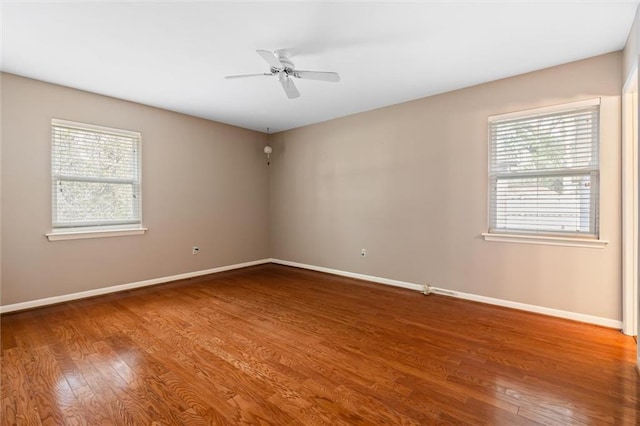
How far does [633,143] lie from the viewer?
271 cm

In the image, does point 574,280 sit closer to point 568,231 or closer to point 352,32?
point 568,231

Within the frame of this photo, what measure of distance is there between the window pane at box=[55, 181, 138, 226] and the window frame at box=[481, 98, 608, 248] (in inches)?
183

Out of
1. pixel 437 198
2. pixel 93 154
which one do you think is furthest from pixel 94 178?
pixel 437 198

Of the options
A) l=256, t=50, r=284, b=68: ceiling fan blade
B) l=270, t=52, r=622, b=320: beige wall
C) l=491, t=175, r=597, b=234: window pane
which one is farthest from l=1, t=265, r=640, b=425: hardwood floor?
l=256, t=50, r=284, b=68: ceiling fan blade

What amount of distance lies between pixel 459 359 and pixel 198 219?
4200mm

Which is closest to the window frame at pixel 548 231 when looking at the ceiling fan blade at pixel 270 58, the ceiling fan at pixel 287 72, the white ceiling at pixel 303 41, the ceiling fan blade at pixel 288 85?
the white ceiling at pixel 303 41

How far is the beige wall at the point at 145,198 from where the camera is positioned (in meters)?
3.34

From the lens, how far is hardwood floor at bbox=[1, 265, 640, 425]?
5.73 feet

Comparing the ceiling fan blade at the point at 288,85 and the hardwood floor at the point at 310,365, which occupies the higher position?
the ceiling fan blade at the point at 288,85

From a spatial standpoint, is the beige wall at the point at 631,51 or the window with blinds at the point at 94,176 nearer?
the beige wall at the point at 631,51

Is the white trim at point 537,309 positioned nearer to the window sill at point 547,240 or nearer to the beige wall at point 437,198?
the beige wall at point 437,198

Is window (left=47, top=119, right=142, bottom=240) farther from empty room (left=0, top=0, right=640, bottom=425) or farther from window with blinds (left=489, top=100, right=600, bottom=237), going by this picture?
window with blinds (left=489, top=100, right=600, bottom=237)

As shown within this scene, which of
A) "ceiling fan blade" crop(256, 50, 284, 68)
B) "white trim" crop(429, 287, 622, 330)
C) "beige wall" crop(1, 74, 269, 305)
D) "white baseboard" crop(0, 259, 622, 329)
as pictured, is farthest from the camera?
"beige wall" crop(1, 74, 269, 305)

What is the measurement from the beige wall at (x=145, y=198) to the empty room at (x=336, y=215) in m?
0.03
